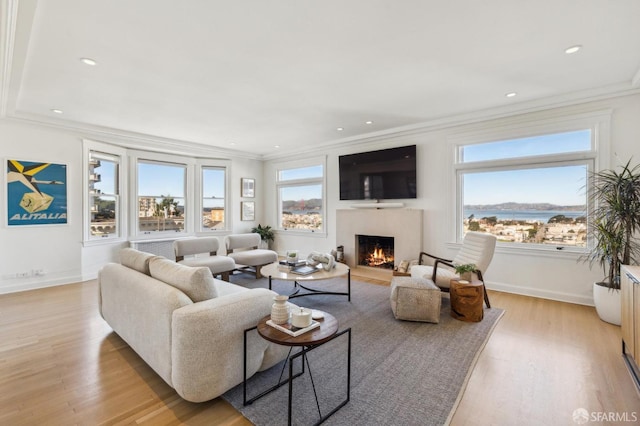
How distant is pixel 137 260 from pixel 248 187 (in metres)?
4.98

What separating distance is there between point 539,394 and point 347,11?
9.97ft

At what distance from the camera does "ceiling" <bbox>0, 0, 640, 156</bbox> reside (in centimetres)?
214

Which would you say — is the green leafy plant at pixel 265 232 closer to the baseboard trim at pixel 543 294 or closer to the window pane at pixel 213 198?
the window pane at pixel 213 198

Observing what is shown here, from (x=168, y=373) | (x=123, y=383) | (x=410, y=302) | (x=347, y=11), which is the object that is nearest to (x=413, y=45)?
(x=347, y=11)

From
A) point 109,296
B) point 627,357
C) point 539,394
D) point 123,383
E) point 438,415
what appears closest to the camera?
point 438,415

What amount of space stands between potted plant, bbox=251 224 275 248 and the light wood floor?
13.8ft

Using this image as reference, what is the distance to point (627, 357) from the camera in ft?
8.01

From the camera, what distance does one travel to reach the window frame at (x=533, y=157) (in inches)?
143

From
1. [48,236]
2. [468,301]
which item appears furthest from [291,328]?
[48,236]

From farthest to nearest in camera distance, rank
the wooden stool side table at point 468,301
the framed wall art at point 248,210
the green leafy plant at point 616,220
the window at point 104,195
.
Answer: the framed wall art at point 248,210, the window at point 104,195, the wooden stool side table at point 468,301, the green leafy plant at point 616,220

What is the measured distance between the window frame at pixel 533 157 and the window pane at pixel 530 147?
0.06 metres

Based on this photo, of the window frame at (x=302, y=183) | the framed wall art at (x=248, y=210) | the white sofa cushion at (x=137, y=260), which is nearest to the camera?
the white sofa cushion at (x=137, y=260)

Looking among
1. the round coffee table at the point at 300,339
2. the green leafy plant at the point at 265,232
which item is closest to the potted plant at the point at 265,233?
the green leafy plant at the point at 265,232

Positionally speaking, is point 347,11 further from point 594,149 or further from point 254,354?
point 594,149
